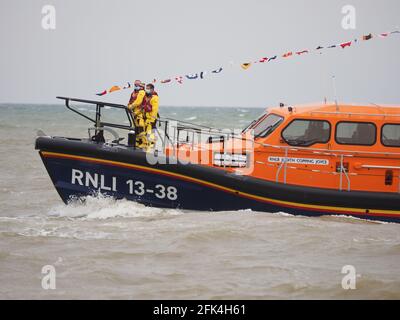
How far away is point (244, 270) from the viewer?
795cm

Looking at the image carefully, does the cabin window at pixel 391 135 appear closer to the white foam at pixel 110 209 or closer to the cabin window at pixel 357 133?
the cabin window at pixel 357 133

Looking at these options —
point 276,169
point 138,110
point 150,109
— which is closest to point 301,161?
point 276,169

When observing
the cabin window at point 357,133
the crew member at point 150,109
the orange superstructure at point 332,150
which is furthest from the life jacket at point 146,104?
the cabin window at point 357,133

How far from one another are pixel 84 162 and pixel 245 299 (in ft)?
14.0

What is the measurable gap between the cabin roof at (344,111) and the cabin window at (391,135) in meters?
0.14

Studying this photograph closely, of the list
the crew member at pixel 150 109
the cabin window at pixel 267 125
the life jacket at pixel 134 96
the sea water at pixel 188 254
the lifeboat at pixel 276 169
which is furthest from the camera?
the life jacket at pixel 134 96

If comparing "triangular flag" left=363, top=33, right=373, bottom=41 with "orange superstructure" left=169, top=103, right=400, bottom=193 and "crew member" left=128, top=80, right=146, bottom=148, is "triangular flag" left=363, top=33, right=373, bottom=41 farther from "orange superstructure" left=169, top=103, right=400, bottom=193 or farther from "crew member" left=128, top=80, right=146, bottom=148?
"crew member" left=128, top=80, right=146, bottom=148

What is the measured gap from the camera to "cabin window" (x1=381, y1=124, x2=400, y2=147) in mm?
10656

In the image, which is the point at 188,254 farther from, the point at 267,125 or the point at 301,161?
the point at 267,125

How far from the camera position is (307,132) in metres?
10.7

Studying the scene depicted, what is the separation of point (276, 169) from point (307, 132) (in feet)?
2.23

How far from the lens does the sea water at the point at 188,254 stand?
7.36 meters
